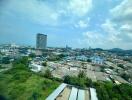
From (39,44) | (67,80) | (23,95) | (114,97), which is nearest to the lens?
(23,95)

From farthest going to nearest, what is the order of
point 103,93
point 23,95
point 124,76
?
point 124,76, point 103,93, point 23,95

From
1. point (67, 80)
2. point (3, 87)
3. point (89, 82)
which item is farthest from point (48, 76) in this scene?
point (3, 87)

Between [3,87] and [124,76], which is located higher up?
[3,87]

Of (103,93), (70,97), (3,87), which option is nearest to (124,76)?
(103,93)

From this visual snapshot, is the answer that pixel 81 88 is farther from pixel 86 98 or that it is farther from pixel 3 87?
pixel 3 87

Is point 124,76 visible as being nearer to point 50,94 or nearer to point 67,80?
point 67,80

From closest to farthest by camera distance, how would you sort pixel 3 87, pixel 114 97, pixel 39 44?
pixel 3 87 → pixel 114 97 → pixel 39 44

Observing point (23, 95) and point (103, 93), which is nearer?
point (23, 95)

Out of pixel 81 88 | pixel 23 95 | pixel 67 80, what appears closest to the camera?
pixel 23 95

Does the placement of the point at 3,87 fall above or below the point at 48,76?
above
